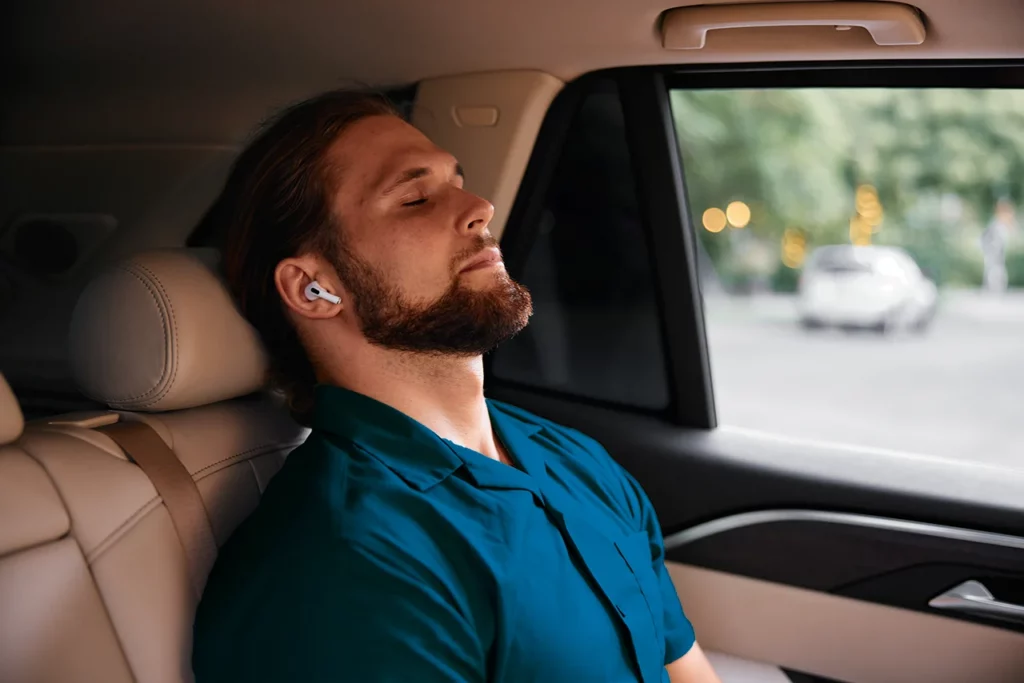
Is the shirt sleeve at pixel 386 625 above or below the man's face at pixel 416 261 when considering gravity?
below

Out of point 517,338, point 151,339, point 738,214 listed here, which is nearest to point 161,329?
point 151,339

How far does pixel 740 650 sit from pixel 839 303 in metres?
3.95

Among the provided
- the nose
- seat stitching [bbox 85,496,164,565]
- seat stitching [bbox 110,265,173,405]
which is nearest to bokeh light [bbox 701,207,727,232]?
the nose

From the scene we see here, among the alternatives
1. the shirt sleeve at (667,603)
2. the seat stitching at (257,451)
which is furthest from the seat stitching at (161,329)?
the shirt sleeve at (667,603)

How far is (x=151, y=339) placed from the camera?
1.60 meters

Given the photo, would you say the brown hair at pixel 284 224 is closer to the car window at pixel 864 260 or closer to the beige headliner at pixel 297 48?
the beige headliner at pixel 297 48

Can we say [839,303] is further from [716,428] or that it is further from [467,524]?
[467,524]

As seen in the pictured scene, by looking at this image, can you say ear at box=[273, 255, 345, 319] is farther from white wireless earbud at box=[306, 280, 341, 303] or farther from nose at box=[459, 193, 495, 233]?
nose at box=[459, 193, 495, 233]

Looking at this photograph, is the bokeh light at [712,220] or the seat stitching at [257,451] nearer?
the seat stitching at [257,451]

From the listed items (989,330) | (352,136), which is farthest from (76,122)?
(989,330)

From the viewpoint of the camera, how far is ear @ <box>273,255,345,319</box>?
1790 mm

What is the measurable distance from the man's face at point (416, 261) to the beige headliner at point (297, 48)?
40 cm

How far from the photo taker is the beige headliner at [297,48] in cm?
192

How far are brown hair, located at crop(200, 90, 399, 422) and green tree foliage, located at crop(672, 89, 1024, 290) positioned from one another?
0.95 metres
